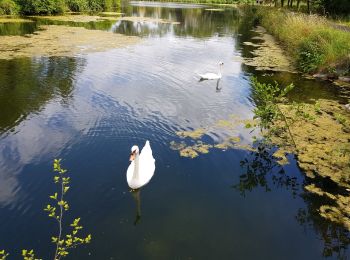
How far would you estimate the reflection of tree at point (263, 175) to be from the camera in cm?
891

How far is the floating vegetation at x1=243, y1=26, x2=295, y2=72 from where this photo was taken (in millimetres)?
20281

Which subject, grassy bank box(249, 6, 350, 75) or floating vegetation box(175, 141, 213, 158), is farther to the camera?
grassy bank box(249, 6, 350, 75)

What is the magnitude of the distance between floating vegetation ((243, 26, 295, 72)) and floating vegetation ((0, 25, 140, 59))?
9106 millimetres

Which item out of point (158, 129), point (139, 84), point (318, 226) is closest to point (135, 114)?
point (158, 129)

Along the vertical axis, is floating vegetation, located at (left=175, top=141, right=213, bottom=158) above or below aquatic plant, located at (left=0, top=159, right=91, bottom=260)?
below

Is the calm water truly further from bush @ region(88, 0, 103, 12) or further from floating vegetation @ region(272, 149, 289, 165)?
bush @ region(88, 0, 103, 12)

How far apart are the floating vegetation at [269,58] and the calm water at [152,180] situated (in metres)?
3.69

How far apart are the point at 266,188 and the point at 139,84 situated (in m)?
8.96

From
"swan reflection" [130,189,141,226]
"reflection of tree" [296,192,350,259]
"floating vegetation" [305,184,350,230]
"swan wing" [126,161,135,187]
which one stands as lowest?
"reflection of tree" [296,192,350,259]

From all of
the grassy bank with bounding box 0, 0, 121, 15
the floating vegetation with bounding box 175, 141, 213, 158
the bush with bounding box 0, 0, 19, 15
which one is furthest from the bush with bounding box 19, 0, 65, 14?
the floating vegetation with bounding box 175, 141, 213, 158

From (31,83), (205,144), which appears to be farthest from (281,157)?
(31,83)

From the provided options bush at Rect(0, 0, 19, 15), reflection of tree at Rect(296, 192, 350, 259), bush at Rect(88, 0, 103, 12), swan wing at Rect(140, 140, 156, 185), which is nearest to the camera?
reflection of tree at Rect(296, 192, 350, 259)

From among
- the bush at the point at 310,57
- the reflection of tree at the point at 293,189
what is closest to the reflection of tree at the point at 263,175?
the reflection of tree at the point at 293,189

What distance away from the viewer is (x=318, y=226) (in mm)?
7469
